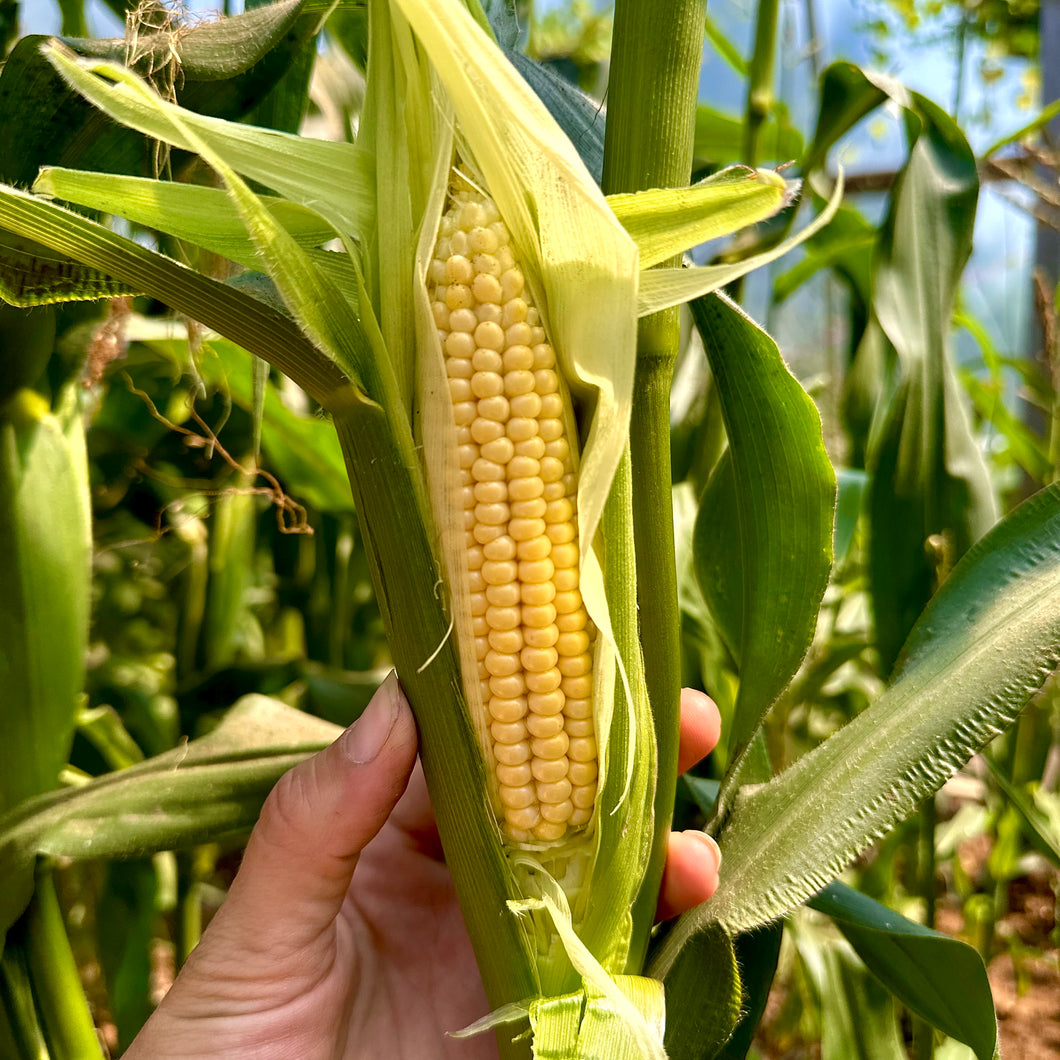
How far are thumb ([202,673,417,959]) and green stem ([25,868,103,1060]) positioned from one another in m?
0.15

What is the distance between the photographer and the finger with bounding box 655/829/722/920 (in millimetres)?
574

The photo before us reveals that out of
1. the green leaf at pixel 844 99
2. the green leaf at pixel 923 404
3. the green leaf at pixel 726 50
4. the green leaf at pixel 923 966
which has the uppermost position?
the green leaf at pixel 726 50

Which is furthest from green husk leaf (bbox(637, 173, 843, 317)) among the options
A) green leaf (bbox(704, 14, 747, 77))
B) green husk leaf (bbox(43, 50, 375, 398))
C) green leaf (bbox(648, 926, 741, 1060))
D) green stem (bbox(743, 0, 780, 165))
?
green leaf (bbox(704, 14, 747, 77))

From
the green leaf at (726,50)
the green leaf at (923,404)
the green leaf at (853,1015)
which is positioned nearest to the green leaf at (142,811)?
the green leaf at (923,404)

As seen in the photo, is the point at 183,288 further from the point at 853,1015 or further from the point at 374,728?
the point at 853,1015

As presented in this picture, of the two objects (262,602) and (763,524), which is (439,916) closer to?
(763,524)

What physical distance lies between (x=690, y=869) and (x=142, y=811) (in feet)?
1.19

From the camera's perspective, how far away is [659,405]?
51 centimetres

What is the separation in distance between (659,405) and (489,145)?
16 centimetres

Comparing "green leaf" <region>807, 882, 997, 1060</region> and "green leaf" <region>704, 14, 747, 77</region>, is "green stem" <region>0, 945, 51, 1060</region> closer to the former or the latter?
"green leaf" <region>807, 882, 997, 1060</region>

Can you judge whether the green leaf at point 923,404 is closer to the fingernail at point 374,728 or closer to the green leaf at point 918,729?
the green leaf at point 918,729

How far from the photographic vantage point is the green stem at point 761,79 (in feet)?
2.87

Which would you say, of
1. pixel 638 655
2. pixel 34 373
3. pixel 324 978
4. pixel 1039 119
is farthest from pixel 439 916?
pixel 1039 119

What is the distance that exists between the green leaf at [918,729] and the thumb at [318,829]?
0.20 metres
